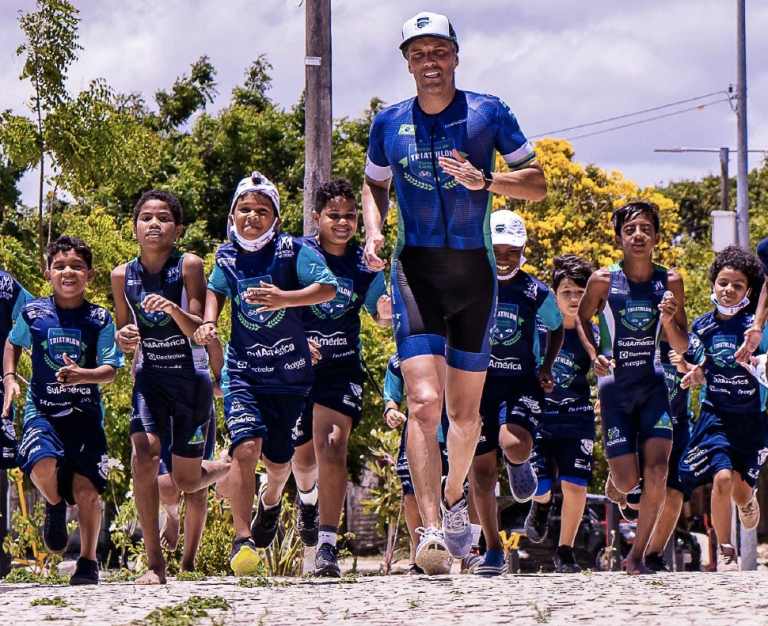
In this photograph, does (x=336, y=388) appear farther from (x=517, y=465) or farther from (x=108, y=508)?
(x=108, y=508)

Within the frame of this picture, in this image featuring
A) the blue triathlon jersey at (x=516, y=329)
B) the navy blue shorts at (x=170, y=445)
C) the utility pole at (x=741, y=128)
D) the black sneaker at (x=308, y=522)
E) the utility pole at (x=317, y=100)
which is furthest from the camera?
the utility pole at (x=741, y=128)

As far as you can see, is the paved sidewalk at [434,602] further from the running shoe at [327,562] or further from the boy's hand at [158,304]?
the boy's hand at [158,304]

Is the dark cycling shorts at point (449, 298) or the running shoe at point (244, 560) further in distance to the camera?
the running shoe at point (244, 560)

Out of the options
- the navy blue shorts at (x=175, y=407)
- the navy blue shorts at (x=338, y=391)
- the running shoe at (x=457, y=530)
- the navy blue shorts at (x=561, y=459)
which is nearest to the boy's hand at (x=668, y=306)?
the navy blue shorts at (x=561, y=459)

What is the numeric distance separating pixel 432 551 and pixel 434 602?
2.79ft

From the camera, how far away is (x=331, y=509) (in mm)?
9125

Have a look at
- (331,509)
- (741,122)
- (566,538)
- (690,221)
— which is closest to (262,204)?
(331,509)

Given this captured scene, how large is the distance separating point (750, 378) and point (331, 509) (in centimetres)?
436

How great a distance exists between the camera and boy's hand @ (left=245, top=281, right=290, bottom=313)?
828 cm

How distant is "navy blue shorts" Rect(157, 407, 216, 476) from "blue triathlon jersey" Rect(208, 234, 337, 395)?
0.79m

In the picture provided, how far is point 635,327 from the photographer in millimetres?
9805

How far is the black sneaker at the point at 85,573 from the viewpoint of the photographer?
8.36 metres

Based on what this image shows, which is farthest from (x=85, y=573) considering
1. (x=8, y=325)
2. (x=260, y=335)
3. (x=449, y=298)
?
(x=449, y=298)

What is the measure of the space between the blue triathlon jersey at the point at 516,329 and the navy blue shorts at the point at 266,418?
6.19ft
